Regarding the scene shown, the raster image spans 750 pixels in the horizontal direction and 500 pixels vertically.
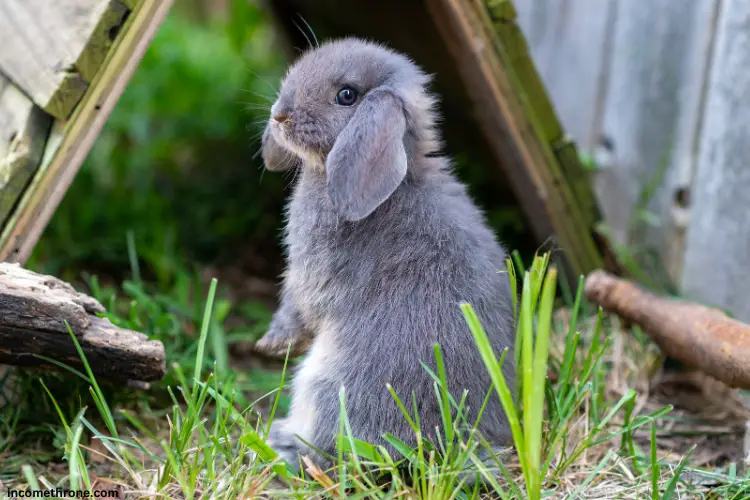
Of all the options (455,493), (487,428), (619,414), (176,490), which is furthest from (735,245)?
(176,490)

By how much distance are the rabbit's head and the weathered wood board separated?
0.71 meters

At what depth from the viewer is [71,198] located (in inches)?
154

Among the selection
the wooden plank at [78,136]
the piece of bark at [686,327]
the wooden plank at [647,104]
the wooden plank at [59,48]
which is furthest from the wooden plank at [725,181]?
the wooden plank at [59,48]

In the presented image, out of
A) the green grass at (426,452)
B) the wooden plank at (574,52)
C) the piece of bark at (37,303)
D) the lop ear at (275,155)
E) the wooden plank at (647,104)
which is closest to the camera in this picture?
the green grass at (426,452)

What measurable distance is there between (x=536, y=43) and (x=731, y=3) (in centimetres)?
112

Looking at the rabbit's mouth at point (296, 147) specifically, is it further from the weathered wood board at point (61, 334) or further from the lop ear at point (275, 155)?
the weathered wood board at point (61, 334)

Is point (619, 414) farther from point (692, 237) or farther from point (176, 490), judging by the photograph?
point (176, 490)

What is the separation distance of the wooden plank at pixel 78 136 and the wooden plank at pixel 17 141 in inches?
1.2

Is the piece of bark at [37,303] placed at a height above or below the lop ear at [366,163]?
below

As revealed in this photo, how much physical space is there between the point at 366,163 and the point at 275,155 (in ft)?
2.09

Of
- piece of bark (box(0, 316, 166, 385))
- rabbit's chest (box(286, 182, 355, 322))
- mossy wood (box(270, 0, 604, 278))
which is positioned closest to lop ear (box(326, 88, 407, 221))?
rabbit's chest (box(286, 182, 355, 322))

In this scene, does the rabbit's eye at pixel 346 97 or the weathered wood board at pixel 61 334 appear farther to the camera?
the rabbit's eye at pixel 346 97

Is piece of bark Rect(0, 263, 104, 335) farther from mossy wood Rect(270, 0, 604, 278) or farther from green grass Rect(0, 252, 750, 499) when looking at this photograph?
mossy wood Rect(270, 0, 604, 278)

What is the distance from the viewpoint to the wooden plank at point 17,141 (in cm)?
216
